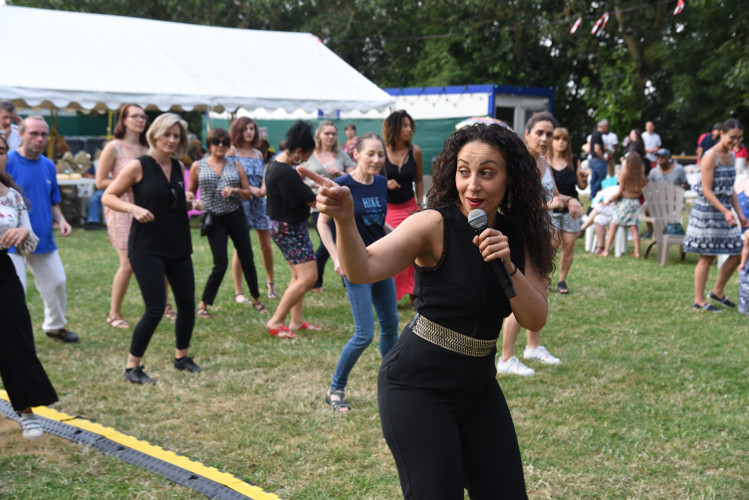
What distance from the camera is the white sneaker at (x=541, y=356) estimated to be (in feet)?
20.8

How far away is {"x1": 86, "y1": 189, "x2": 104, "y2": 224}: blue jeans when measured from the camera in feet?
52.1

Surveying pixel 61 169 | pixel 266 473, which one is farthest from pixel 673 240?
pixel 61 169

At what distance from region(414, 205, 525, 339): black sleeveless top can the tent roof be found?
11.5m

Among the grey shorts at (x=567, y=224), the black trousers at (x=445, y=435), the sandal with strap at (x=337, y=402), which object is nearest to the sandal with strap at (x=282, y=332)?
the sandal with strap at (x=337, y=402)

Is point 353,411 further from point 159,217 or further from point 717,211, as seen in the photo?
point 717,211

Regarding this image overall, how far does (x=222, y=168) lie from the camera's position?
8.02 metres

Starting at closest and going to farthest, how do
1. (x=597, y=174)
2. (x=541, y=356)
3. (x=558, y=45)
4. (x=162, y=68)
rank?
(x=541, y=356), (x=162, y=68), (x=597, y=174), (x=558, y=45)

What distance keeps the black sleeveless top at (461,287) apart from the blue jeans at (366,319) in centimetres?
242

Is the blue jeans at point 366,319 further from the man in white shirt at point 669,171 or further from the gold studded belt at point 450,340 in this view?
the man in white shirt at point 669,171

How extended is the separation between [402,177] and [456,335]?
496 cm

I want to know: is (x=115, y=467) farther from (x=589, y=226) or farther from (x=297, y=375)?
(x=589, y=226)

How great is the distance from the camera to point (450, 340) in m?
2.56

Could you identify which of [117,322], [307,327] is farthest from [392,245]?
[117,322]

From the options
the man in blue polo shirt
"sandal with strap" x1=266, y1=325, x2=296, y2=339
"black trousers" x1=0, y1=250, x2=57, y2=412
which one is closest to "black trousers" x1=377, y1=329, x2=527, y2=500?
"black trousers" x1=0, y1=250, x2=57, y2=412
